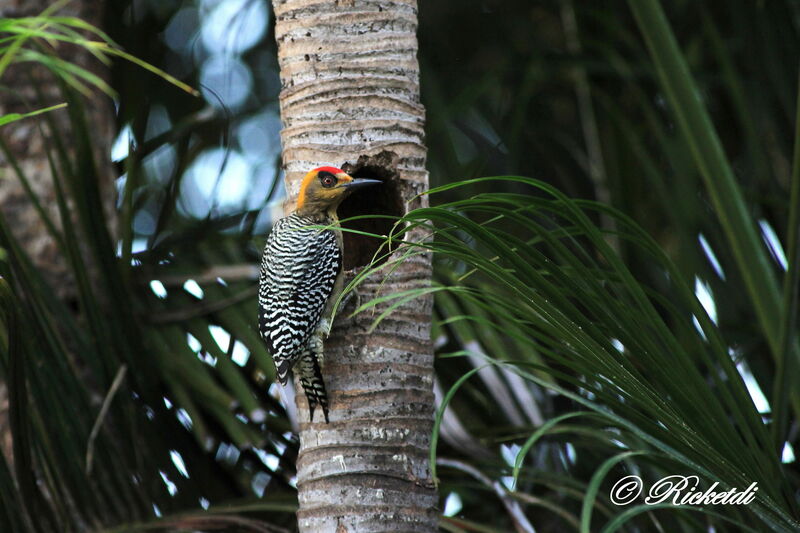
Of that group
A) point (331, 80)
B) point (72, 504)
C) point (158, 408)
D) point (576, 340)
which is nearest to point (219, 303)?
point (158, 408)

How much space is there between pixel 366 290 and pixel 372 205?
1.54 ft

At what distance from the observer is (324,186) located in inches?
72.6

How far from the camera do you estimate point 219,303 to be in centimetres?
224

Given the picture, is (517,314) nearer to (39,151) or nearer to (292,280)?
(292,280)

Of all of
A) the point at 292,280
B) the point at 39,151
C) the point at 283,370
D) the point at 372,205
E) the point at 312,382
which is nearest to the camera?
the point at 312,382

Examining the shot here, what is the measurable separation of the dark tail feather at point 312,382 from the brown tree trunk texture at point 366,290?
0.5 inches

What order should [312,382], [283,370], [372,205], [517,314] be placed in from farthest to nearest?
1. [372,205]
2. [283,370]
3. [312,382]
4. [517,314]

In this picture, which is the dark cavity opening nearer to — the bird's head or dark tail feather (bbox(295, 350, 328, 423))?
the bird's head

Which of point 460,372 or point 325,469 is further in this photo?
point 460,372

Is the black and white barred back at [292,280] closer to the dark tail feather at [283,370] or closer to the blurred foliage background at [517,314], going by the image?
the dark tail feather at [283,370]

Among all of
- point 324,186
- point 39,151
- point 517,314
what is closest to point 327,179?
point 324,186

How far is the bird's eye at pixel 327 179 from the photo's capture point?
70.4 inches

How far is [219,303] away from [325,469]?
0.75 m

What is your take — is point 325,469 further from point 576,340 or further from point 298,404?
point 576,340
